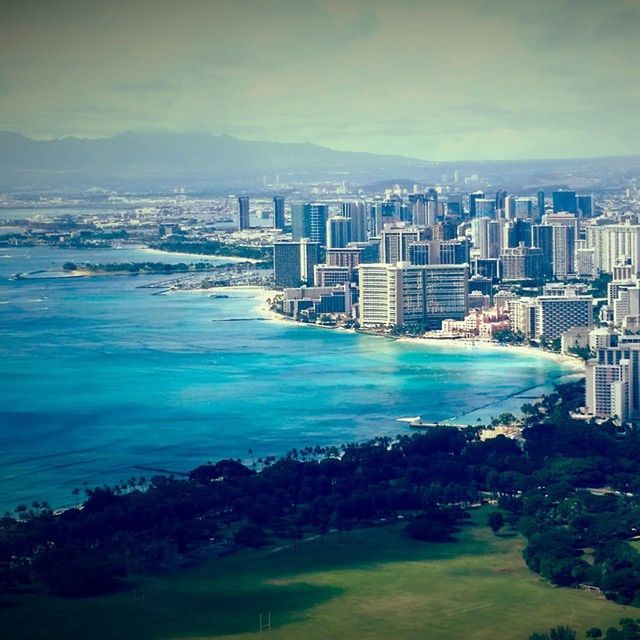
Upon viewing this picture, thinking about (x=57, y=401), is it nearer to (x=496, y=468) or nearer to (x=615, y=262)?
(x=496, y=468)

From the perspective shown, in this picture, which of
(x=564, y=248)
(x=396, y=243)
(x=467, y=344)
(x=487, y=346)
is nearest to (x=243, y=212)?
(x=564, y=248)

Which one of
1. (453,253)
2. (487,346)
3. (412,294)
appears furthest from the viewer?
(453,253)

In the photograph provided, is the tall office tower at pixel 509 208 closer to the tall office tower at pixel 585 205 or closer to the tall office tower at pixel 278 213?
the tall office tower at pixel 585 205

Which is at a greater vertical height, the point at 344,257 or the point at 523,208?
the point at 523,208

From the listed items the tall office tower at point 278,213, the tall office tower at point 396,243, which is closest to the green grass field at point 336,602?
the tall office tower at point 396,243

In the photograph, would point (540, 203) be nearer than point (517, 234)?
No

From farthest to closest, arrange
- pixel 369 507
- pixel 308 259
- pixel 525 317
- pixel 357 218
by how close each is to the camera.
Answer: pixel 357 218 → pixel 308 259 → pixel 525 317 → pixel 369 507

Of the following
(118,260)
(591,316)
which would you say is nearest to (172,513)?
(591,316)

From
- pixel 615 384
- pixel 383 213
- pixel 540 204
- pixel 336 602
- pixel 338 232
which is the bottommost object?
pixel 336 602

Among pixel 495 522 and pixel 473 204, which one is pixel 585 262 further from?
pixel 495 522
